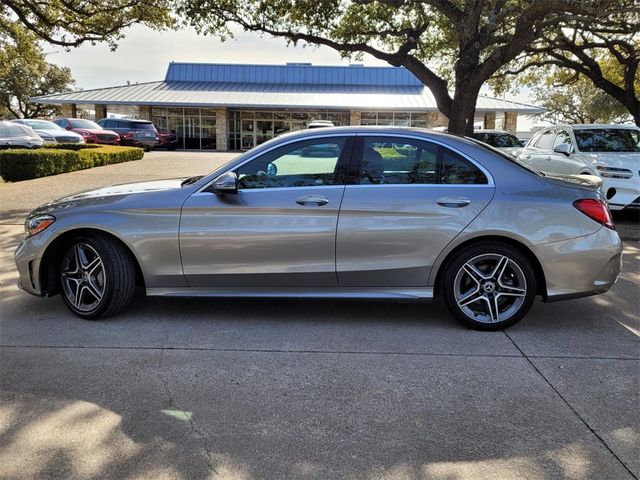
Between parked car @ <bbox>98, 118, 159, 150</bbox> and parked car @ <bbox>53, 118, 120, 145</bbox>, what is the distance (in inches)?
109

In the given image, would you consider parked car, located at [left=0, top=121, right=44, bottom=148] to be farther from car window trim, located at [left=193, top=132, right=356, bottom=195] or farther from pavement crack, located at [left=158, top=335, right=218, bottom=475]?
pavement crack, located at [left=158, top=335, right=218, bottom=475]

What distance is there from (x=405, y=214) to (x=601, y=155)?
7005mm

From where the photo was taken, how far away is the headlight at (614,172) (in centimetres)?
934

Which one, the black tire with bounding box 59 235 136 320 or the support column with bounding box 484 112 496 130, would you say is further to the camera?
the support column with bounding box 484 112 496 130

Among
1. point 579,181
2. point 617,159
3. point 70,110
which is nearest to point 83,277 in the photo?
point 579,181

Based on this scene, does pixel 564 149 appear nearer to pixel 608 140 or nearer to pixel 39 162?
pixel 608 140

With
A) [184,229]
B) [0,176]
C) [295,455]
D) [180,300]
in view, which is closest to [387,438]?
[295,455]

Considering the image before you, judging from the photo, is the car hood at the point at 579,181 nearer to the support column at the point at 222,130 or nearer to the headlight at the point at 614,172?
the headlight at the point at 614,172

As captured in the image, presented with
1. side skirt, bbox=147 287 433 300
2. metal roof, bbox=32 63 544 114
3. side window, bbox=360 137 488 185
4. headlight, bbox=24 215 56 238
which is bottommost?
side skirt, bbox=147 287 433 300

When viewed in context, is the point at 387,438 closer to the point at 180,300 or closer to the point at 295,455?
the point at 295,455

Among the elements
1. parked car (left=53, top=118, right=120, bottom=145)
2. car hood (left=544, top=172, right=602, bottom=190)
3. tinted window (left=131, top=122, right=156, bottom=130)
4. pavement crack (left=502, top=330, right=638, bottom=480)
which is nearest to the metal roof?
tinted window (left=131, top=122, right=156, bottom=130)

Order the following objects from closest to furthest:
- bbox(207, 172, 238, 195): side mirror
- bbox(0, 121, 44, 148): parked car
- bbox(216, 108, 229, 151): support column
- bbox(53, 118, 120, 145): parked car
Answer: bbox(207, 172, 238, 195): side mirror
bbox(0, 121, 44, 148): parked car
bbox(53, 118, 120, 145): parked car
bbox(216, 108, 229, 151): support column

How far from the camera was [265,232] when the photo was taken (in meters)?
4.54

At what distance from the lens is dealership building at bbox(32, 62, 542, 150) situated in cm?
3797
